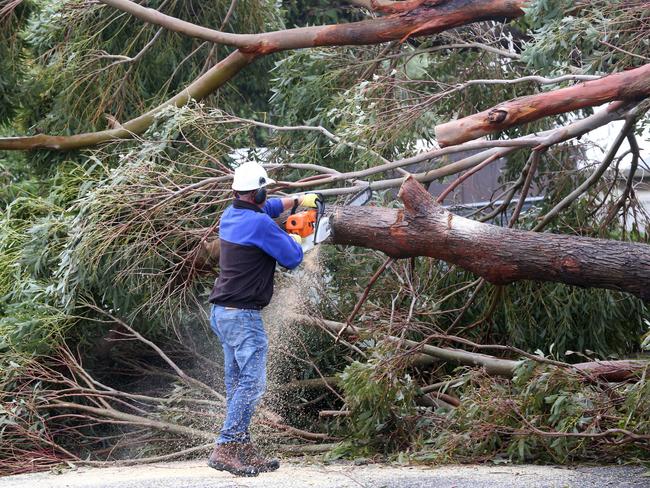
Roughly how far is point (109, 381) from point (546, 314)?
3582 mm

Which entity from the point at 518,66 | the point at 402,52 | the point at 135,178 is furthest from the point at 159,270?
the point at 518,66

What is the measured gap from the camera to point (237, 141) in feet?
26.5

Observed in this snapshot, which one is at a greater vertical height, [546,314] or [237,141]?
[237,141]

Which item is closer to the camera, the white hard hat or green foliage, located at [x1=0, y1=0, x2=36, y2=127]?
the white hard hat

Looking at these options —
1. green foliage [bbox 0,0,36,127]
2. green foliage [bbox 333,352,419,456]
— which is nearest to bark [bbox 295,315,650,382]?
green foliage [bbox 333,352,419,456]

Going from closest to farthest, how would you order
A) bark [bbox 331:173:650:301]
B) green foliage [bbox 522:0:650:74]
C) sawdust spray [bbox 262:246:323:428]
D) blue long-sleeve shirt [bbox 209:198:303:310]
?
1. bark [bbox 331:173:650:301]
2. blue long-sleeve shirt [bbox 209:198:303:310]
3. green foliage [bbox 522:0:650:74]
4. sawdust spray [bbox 262:246:323:428]

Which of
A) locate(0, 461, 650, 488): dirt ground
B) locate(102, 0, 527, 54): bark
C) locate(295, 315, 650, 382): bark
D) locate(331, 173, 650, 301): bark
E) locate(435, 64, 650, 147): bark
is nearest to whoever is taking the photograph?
locate(0, 461, 650, 488): dirt ground

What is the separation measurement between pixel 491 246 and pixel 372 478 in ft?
4.55

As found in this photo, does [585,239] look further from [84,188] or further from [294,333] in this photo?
[84,188]

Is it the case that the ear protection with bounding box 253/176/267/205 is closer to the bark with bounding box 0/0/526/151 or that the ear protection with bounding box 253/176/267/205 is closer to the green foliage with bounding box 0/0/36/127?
the bark with bounding box 0/0/526/151

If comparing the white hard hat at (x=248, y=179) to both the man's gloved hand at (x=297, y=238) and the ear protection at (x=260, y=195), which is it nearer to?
the ear protection at (x=260, y=195)

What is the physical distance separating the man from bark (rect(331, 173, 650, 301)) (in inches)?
16.4

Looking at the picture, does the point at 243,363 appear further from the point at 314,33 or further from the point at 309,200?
the point at 314,33

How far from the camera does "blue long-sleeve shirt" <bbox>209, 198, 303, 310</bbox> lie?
208 inches
